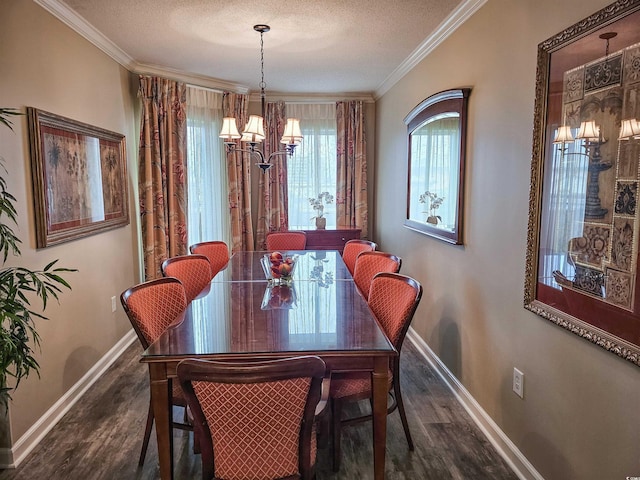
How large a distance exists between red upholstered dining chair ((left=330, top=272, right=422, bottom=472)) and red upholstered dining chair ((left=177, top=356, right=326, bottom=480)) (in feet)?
1.65

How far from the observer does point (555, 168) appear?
1769 millimetres

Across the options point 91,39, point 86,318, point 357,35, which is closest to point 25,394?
point 86,318

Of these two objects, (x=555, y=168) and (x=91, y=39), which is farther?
(x=91, y=39)

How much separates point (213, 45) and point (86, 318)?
241 centimetres

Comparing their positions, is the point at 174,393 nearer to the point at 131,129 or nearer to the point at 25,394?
the point at 25,394

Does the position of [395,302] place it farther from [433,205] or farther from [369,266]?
[433,205]

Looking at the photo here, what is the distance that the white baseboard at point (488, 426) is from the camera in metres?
2.02

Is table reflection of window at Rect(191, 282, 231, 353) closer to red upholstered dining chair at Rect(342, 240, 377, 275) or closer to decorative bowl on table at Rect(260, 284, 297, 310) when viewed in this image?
decorative bowl on table at Rect(260, 284, 297, 310)

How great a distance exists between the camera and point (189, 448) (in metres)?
2.28

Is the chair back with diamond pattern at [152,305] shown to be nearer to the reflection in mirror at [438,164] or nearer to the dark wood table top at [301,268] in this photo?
the dark wood table top at [301,268]

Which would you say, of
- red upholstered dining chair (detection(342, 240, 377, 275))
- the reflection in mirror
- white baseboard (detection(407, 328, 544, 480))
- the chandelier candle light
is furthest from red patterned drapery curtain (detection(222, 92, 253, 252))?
the chandelier candle light

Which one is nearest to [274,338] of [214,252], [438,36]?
[214,252]

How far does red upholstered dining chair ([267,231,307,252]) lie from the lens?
4.45 m

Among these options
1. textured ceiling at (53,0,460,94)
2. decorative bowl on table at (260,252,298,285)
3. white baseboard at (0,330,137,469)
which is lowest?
white baseboard at (0,330,137,469)
